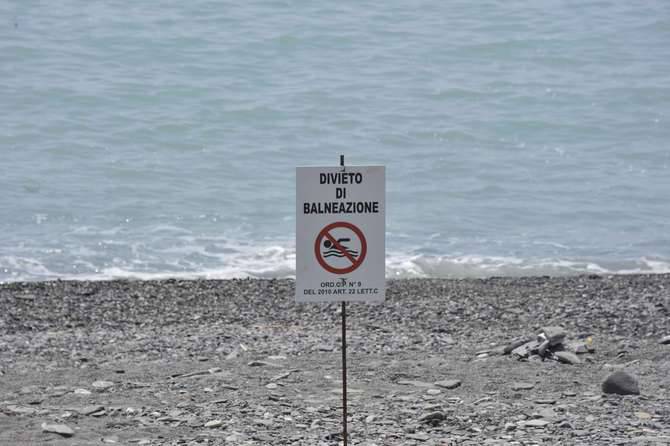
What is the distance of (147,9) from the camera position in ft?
111

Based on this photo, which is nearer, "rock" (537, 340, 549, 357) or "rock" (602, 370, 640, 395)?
"rock" (602, 370, 640, 395)

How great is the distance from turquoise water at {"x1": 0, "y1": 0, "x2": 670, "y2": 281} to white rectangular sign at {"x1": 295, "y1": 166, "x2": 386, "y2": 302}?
910 centimetres

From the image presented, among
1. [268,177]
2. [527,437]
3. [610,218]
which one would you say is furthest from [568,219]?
[527,437]

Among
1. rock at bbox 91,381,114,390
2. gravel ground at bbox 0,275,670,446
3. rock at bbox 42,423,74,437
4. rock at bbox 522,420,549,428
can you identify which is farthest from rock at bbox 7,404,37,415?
rock at bbox 522,420,549,428

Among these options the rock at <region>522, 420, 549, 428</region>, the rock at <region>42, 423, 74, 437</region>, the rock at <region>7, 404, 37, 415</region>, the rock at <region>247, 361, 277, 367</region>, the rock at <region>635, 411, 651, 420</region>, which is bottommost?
the rock at <region>247, 361, 277, 367</region>

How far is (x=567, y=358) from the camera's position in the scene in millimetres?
9492

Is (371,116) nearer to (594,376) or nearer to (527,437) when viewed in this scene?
(594,376)

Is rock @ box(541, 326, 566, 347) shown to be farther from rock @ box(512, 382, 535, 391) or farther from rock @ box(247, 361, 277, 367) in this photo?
rock @ box(247, 361, 277, 367)

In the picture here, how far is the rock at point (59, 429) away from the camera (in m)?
7.45

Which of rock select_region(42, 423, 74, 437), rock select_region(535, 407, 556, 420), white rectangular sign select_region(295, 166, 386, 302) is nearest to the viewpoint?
white rectangular sign select_region(295, 166, 386, 302)

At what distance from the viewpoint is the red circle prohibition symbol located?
652cm

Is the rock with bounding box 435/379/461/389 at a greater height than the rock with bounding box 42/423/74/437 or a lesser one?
lesser

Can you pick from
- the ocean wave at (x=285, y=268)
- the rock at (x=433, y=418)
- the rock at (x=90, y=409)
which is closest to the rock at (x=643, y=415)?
the rock at (x=433, y=418)

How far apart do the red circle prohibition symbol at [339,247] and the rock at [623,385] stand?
2725 mm
